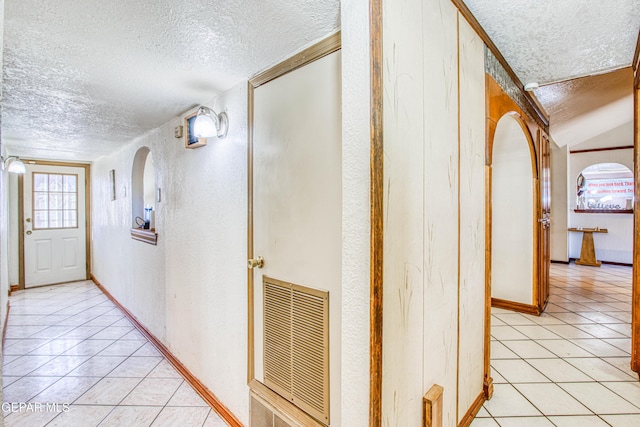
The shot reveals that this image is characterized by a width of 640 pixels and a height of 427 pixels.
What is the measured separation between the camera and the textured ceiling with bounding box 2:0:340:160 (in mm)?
1310

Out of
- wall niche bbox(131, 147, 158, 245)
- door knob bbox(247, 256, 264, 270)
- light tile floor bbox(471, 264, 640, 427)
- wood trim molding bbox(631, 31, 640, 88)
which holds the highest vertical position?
wood trim molding bbox(631, 31, 640, 88)

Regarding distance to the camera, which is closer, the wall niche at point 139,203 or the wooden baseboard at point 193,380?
the wooden baseboard at point 193,380

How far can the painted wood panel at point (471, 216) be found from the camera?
5.43 ft

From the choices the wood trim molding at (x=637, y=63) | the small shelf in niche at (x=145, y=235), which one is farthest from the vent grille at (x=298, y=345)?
the wood trim molding at (x=637, y=63)

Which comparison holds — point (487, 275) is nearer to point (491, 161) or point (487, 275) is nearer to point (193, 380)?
point (491, 161)

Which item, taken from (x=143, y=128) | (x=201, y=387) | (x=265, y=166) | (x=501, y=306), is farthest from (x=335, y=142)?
(x=501, y=306)

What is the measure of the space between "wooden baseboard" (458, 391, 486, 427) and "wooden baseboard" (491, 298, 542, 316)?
6.27ft

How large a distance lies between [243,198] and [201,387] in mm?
1489

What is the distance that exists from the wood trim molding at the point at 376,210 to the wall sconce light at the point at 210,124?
1290mm

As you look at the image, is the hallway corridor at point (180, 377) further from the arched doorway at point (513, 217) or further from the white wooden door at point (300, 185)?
the white wooden door at point (300, 185)

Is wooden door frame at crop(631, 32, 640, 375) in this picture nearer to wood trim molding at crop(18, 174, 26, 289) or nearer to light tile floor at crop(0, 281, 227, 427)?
light tile floor at crop(0, 281, 227, 427)

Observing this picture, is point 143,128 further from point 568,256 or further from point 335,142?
point 568,256

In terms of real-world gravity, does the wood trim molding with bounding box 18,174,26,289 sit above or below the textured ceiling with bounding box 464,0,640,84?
below

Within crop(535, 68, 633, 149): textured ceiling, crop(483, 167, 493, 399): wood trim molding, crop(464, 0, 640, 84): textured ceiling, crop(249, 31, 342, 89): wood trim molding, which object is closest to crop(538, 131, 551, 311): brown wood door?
crop(535, 68, 633, 149): textured ceiling
